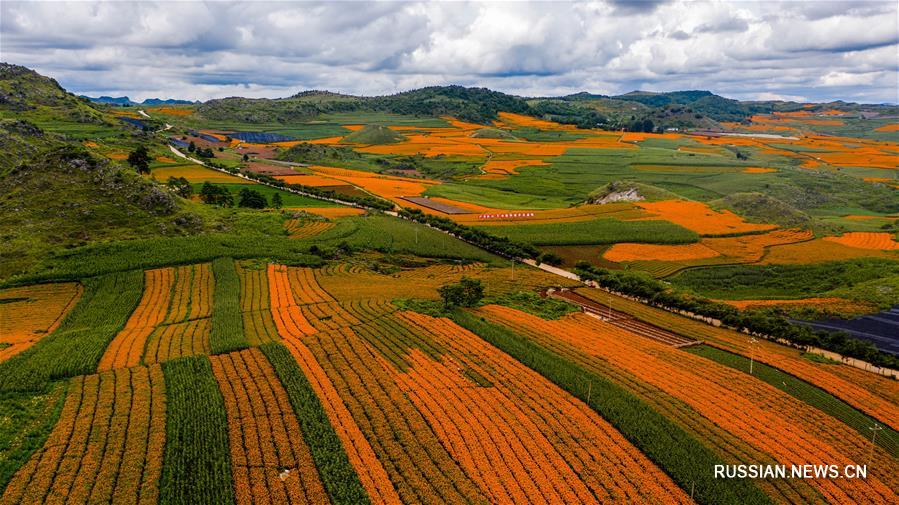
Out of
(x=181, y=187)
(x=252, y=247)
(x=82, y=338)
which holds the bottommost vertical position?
(x=82, y=338)

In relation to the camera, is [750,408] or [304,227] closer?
[750,408]

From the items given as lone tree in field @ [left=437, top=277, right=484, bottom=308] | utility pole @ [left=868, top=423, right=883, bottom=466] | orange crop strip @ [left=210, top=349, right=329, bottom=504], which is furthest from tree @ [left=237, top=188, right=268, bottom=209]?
utility pole @ [left=868, top=423, right=883, bottom=466]

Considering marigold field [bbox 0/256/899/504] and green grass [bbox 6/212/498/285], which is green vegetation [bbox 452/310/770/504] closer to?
marigold field [bbox 0/256/899/504]

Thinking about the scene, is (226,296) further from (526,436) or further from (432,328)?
(526,436)

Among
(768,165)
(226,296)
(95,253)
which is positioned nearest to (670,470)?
(226,296)

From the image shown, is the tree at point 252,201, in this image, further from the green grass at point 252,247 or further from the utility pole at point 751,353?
the utility pole at point 751,353

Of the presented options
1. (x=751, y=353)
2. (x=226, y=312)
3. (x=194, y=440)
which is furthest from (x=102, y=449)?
(x=751, y=353)

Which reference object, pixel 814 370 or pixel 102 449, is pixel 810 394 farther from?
pixel 102 449

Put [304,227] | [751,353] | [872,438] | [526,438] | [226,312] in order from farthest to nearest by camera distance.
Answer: [304,227] → [226,312] → [751,353] → [872,438] → [526,438]
